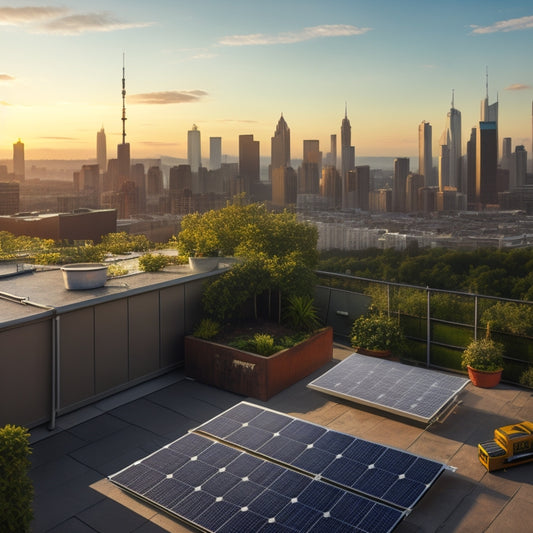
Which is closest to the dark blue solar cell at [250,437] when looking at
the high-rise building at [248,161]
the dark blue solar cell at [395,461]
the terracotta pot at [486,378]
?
the dark blue solar cell at [395,461]

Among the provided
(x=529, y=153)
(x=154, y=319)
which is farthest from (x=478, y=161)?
(x=154, y=319)

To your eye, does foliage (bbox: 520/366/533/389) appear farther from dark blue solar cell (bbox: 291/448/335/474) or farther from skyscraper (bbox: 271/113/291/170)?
skyscraper (bbox: 271/113/291/170)

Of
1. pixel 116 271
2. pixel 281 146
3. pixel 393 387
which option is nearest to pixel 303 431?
pixel 393 387

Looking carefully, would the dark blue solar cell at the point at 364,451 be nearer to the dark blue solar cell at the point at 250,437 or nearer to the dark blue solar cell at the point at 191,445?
the dark blue solar cell at the point at 250,437

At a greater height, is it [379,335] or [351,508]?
[379,335]

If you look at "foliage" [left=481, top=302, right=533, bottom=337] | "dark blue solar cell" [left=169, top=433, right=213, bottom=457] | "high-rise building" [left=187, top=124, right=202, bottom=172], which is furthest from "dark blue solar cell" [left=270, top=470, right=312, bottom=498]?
"high-rise building" [left=187, top=124, right=202, bottom=172]

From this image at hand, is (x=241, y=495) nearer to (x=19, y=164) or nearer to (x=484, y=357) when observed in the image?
(x=484, y=357)
